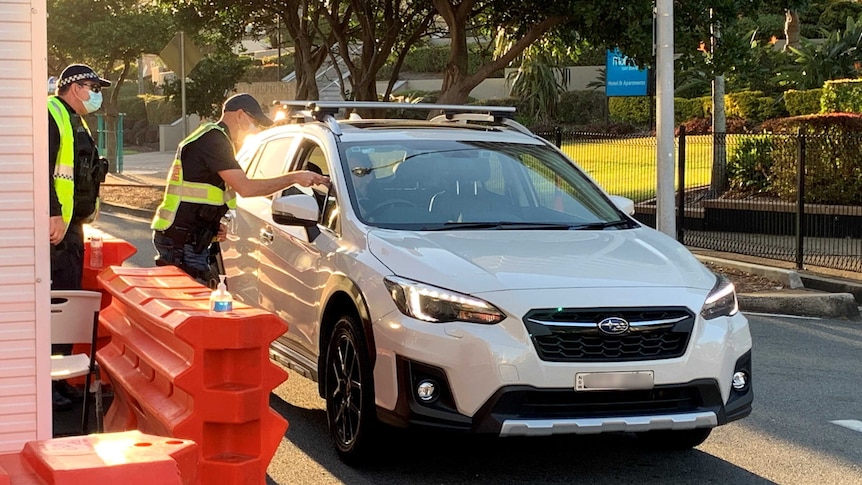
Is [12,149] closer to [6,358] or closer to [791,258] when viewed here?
[6,358]

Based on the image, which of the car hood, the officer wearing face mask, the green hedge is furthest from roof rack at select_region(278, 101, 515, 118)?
the green hedge

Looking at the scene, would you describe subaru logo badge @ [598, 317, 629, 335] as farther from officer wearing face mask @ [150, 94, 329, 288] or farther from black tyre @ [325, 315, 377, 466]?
officer wearing face mask @ [150, 94, 329, 288]

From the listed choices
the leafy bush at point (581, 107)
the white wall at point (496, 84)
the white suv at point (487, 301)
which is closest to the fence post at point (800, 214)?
the white suv at point (487, 301)

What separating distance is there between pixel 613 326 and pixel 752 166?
13093 mm

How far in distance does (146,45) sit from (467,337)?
28.1 m

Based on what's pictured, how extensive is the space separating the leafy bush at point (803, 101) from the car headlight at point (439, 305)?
830 inches

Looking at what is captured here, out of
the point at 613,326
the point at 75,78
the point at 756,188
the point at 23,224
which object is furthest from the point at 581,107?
the point at 23,224

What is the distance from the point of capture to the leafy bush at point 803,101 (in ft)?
81.6

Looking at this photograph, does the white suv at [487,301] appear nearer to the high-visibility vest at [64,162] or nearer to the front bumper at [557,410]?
the front bumper at [557,410]

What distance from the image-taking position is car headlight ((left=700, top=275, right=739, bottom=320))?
5.54 metres

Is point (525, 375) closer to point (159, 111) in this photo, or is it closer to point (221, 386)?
point (221, 386)

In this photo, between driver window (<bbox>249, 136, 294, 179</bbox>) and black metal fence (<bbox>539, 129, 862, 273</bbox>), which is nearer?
driver window (<bbox>249, 136, 294, 179</bbox>)

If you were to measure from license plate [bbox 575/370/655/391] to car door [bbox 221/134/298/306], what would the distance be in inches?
110

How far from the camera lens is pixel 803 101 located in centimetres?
2506
